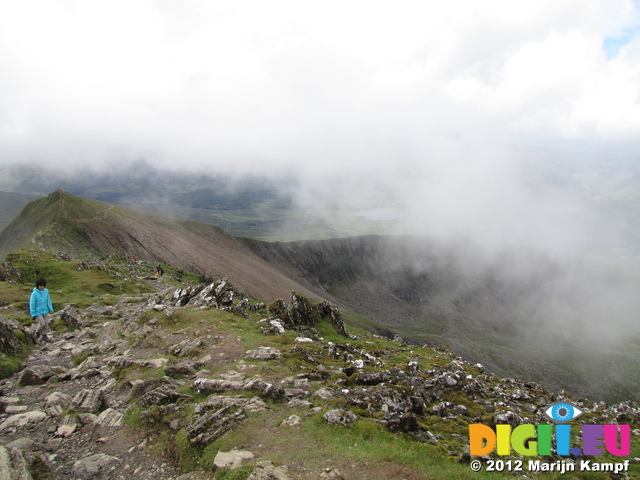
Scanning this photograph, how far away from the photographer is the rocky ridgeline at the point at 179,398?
45.6 ft

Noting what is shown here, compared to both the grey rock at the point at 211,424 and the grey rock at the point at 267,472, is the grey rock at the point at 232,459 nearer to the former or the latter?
the grey rock at the point at 267,472

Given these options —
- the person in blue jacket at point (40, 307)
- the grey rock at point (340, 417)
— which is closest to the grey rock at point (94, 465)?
the grey rock at point (340, 417)

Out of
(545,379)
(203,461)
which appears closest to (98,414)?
(203,461)

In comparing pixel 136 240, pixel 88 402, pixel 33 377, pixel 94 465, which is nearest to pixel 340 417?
pixel 94 465

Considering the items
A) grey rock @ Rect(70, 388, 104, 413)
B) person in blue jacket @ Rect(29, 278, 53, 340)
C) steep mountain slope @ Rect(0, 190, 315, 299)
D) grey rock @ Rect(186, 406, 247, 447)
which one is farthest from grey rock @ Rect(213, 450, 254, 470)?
steep mountain slope @ Rect(0, 190, 315, 299)

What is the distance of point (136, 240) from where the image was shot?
119875 millimetres

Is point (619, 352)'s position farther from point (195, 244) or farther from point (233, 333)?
point (233, 333)

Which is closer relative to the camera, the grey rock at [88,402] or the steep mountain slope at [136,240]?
the grey rock at [88,402]

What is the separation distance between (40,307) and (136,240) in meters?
101

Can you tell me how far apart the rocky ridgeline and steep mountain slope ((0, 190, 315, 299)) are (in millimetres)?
78774

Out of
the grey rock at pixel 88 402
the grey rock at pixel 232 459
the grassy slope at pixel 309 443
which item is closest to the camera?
the grassy slope at pixel 309 443

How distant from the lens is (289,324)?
124 feet

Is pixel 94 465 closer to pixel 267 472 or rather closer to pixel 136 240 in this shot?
pixel 267 472

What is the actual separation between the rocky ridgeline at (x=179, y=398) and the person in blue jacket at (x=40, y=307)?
1285mm
